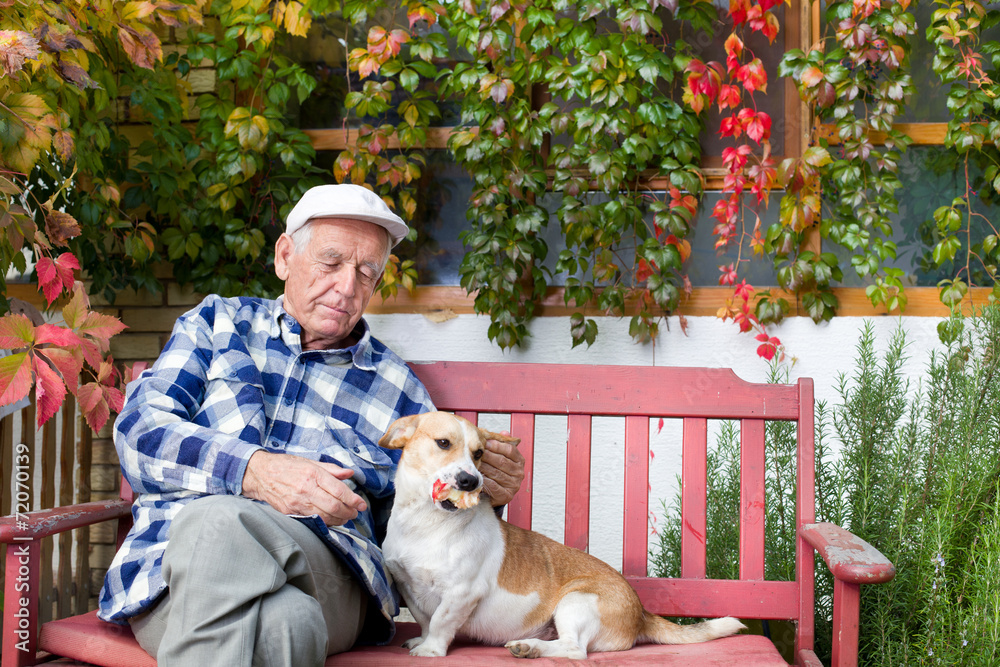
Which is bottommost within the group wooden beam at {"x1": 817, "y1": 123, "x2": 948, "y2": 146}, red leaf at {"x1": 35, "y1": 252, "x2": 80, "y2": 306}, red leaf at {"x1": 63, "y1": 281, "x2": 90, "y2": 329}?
red leaf at {"x1": 63, "y1": 281, "x2": 90, "y2": 329}

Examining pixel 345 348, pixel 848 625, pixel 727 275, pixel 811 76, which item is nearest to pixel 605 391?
pixel 345 348

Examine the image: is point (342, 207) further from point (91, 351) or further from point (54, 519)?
point (54, 519)

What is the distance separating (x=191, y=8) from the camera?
2.86 m

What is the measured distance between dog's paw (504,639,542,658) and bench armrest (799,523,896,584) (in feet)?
2.38

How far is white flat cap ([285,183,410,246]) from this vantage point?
6.93 ft

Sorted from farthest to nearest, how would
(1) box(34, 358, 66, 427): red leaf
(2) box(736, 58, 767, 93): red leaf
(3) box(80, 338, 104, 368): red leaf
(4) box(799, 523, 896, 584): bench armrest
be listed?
(2) box(736, 58, 767, 93): red leaf < (3) box(80, 338, 104, 368): red leaf < (1) box(34, 358, 66, 427): red leaf < (4) box(799, 523, 896, 584): bench armrest

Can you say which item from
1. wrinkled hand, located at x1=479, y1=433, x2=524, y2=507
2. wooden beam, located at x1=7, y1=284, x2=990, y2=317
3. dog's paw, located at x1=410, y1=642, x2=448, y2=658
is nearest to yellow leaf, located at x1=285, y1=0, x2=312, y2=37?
wooden beam, located at x1=7, y1=284, x2=990, y2=317

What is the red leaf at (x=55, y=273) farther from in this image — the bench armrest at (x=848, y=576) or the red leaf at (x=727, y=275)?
the red leaf at (x=727, y=275)

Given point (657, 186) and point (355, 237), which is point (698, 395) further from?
point (657, 186)

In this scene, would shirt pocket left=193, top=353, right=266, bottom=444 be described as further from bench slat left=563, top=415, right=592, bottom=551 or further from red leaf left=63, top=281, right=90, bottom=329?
bench slat left=563, top=415, right=592, bottom=551

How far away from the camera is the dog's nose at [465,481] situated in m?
1.81

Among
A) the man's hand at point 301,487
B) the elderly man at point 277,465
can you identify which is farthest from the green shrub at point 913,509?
the man's hand at point 301,487

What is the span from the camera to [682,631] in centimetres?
210

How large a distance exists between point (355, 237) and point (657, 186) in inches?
66.2
